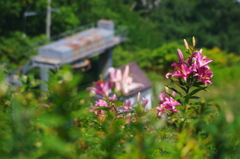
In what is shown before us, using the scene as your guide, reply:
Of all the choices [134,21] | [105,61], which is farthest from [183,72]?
[134,21]

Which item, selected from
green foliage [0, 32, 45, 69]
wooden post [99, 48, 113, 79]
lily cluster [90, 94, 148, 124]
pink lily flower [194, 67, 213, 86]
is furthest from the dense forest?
pink lily flower [194, 67, 213, 86]

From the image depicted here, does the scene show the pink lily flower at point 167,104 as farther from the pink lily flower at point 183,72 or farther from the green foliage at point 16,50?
the green foliage at point 16,50

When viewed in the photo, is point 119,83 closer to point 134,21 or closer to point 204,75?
point 204,75

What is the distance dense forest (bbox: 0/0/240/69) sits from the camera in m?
18.8

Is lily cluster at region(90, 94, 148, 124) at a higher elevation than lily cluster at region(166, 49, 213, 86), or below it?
below

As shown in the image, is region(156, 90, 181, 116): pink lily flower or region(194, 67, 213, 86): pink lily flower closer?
region(194, 67, 213, 86): pink lily flower

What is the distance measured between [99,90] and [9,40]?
17.5 metres

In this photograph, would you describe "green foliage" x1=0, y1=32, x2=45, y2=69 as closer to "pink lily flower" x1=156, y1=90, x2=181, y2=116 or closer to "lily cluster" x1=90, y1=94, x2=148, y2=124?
"pink lily flower" x1=156, y1=90, x2=181, y2=116

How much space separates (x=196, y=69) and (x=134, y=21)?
28025 mm

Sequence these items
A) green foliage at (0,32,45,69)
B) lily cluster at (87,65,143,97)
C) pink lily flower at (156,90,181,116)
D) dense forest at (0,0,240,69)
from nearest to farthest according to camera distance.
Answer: lily cluster at (87,65,143,97), pink lily flower at (156,90,181,116), green foliage at (0,32,45,69), dense forest at (0,0,240,69)

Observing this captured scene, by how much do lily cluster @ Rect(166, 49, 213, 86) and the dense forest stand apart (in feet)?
52.3

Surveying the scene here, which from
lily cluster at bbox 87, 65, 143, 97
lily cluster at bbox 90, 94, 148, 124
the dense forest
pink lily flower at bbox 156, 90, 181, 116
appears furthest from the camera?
the dense forest

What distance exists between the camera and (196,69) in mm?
2209

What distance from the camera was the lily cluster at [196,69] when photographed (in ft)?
7.20
